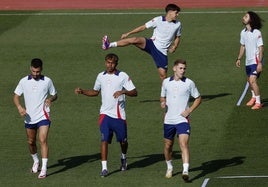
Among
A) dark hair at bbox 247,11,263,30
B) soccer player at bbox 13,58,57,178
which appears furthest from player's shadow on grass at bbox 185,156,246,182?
dark hair at bbox 247,11,263,30

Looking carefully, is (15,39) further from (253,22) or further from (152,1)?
(253,22)

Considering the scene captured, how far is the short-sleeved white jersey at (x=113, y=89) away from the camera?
2200 cm

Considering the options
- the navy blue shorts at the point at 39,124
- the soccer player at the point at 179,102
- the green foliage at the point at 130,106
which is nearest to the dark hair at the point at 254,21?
the green foliage at the point at 130,106

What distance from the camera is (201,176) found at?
22.0m

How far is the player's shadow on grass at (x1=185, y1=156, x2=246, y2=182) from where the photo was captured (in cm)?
2248

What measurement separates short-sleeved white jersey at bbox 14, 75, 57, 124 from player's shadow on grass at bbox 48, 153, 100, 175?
4.63 feet

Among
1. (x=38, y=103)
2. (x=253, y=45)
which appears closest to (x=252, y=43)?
(x=253, y=45)

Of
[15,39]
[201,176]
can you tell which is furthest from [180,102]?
[15,39]

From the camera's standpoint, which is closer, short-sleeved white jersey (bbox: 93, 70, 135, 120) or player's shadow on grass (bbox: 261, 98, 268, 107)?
short-sleeved white jersey (bbox: 93, 70, 135, 120)

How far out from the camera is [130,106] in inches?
1124

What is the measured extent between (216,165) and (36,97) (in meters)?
4.18

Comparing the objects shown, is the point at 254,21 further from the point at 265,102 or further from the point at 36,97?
the point at 36,97

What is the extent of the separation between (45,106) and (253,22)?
713cm

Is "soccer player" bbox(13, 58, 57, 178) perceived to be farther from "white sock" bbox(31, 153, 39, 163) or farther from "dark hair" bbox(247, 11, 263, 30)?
"dark hair" bbox(247, 11, 263, 30)
